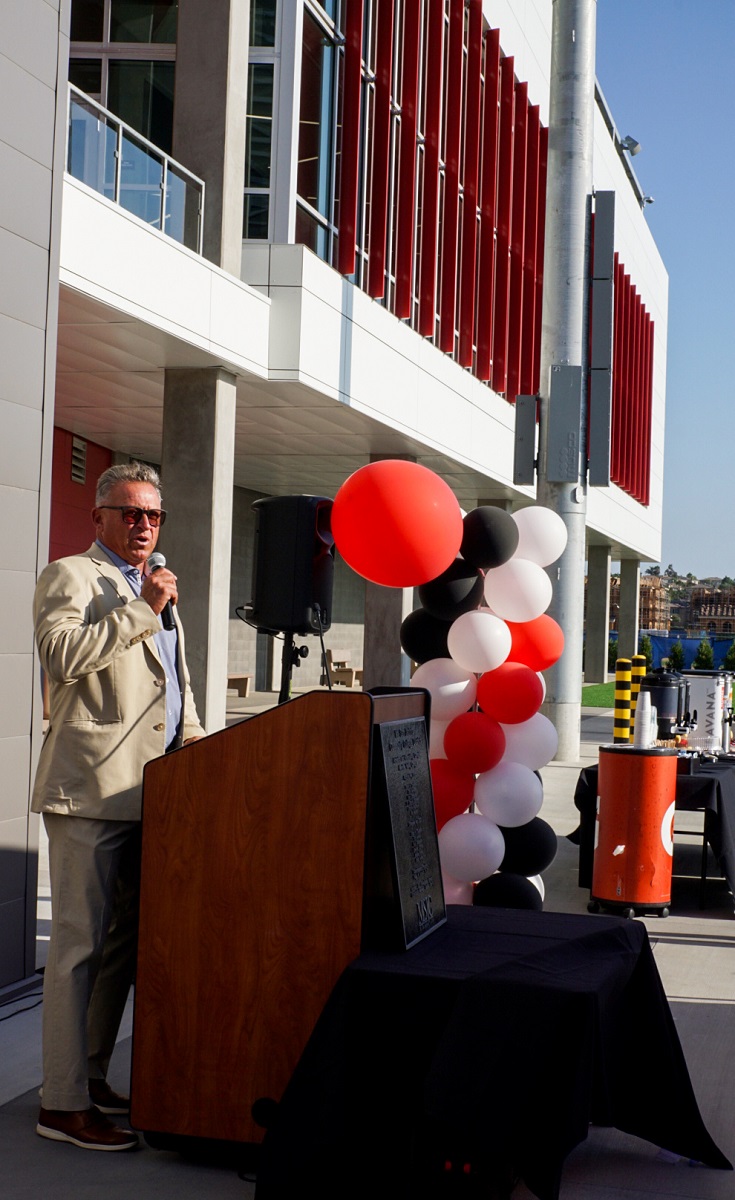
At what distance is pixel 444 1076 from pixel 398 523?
321 cm

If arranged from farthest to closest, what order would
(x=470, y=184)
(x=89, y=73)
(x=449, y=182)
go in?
(x=470, y=184), (x=449, y=182), (x=89, y=73)

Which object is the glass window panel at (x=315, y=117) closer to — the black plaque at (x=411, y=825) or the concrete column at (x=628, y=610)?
the black plaque at (x=411, y=825)

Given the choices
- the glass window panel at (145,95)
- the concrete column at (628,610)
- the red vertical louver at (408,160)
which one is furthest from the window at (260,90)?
the concrete column at (628,610)

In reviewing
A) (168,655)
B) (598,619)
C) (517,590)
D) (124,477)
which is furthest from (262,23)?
(598,619)

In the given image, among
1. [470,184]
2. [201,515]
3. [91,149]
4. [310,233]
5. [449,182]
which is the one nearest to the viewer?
[91,149]

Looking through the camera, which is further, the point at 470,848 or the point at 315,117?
the point at 315,117

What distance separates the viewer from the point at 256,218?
1516 centimetres

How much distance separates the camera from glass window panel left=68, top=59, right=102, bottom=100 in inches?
615

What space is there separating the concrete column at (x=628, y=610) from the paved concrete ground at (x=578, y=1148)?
116 ft

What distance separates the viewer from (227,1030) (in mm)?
3766

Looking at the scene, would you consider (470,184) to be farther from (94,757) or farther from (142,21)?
(94,757)

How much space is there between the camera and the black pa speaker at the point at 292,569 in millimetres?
6547

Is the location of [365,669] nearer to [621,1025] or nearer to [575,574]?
[575,574]

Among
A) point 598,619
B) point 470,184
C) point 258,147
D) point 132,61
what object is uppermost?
point 470,184
